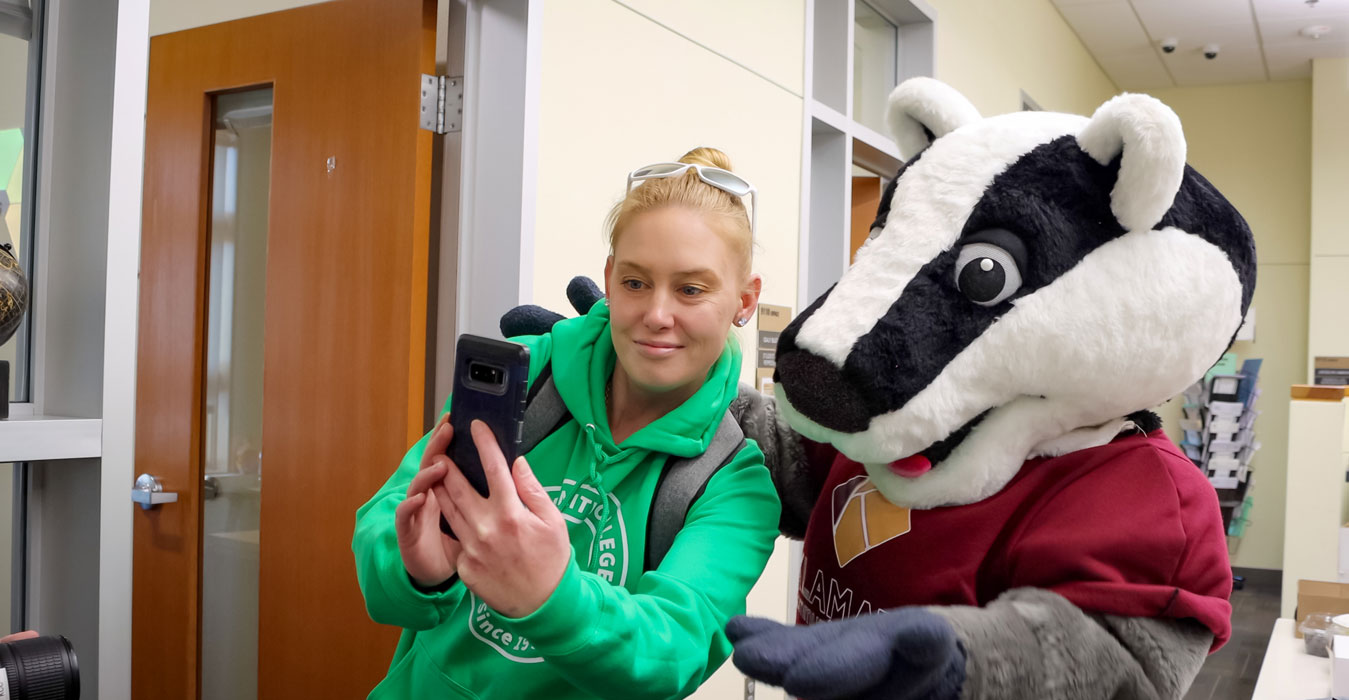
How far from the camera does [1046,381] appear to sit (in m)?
0.91

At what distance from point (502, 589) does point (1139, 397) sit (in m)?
0.57

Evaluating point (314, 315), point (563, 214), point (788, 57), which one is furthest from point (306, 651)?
point (788, 57)

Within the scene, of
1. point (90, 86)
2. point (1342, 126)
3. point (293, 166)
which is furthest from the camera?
point (1342, 126)

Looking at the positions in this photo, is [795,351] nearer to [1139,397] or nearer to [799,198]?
[1139,397]

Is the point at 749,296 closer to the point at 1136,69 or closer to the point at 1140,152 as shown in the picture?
the point at 1140,152

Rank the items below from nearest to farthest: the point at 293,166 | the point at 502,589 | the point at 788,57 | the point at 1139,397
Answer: the point at 502,589 < the point at 1139,397 < the point at 293,166 < the point at 788,57

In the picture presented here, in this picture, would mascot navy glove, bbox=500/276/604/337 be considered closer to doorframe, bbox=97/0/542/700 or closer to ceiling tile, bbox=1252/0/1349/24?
doorframe, bbox=97/0/542/700

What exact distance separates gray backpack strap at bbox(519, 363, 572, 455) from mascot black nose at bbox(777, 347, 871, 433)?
0.36 metres

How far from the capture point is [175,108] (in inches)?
99.5

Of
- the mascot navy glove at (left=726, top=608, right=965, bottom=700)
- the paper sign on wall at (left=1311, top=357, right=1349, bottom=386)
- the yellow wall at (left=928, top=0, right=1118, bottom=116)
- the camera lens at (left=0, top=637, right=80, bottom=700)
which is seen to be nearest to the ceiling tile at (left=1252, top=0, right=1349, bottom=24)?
the yellow wall at (left=928, top=0, right=1118, bottom=116)

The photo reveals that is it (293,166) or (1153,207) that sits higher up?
(293,166)

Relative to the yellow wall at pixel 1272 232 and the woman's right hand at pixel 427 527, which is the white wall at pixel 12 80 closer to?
the woman's right hand at pixel 427 527

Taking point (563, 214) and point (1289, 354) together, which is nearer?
point (563, 214)

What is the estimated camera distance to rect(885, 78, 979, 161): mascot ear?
40.9 inches
